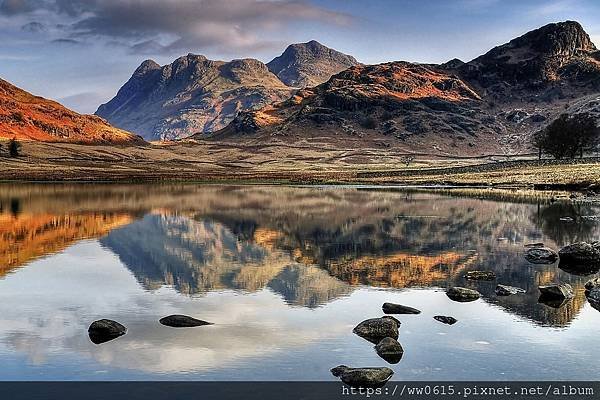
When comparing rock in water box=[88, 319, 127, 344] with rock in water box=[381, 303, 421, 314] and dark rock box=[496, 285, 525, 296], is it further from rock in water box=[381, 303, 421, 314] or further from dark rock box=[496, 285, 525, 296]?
dark rock box=[496, 285, 525, 296]

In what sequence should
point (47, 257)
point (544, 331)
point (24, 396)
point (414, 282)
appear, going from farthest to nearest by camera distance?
point (47, 257)
point (414, 282)
point (544, 331)
point (24, 396)

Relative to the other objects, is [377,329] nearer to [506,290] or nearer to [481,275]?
[506,290]

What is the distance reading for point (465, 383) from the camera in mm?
19812

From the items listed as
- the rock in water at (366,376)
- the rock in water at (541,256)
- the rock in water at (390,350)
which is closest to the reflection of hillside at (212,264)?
the rock in water at (390,350)

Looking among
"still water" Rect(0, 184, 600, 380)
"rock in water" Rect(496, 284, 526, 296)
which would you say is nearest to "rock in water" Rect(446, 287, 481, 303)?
"still water" Rect(0, 184, 600, 380)

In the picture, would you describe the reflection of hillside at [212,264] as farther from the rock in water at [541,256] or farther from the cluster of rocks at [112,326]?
the rock in water at [541,256]

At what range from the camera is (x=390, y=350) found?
74.0 feet

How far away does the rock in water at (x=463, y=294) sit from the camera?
31703mm

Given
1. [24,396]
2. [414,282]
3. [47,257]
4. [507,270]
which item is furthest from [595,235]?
[24,396]

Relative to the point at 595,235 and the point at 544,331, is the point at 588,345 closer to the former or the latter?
the point at 544,331

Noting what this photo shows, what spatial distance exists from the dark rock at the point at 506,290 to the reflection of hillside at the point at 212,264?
8.62 metres

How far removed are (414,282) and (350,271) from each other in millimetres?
5390

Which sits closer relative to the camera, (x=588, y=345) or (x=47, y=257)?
(x=588, y=345)

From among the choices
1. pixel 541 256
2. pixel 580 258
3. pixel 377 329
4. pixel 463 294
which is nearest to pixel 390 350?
pixel 377 329
